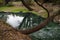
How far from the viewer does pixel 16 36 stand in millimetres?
12328

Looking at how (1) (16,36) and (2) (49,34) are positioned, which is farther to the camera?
(2) (49,34)

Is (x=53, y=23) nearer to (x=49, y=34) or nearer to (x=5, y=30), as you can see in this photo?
(x=49, y=34)

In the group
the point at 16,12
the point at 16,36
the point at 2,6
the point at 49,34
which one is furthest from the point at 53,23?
the point at 2,6

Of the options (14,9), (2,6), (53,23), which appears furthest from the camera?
(2,6)

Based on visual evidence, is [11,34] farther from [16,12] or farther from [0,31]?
[16,12]

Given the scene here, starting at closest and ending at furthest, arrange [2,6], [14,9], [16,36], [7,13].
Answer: [16,36], [7,13], [14,9], [2,6]

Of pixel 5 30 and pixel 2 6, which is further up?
pixel 5 30

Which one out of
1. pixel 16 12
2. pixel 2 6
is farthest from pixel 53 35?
pixel 2 6

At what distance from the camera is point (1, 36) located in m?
11.4

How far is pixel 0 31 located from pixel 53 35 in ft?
34.1

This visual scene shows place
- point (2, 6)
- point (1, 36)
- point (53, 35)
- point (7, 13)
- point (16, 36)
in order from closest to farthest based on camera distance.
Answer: point (1, 36) → point (16, 36) → point (53, 35) → point (7, 13) → point (2, 6)

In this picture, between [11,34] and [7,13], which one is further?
[7,13]

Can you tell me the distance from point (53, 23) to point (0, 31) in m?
17.2

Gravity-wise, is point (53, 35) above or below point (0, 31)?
below
